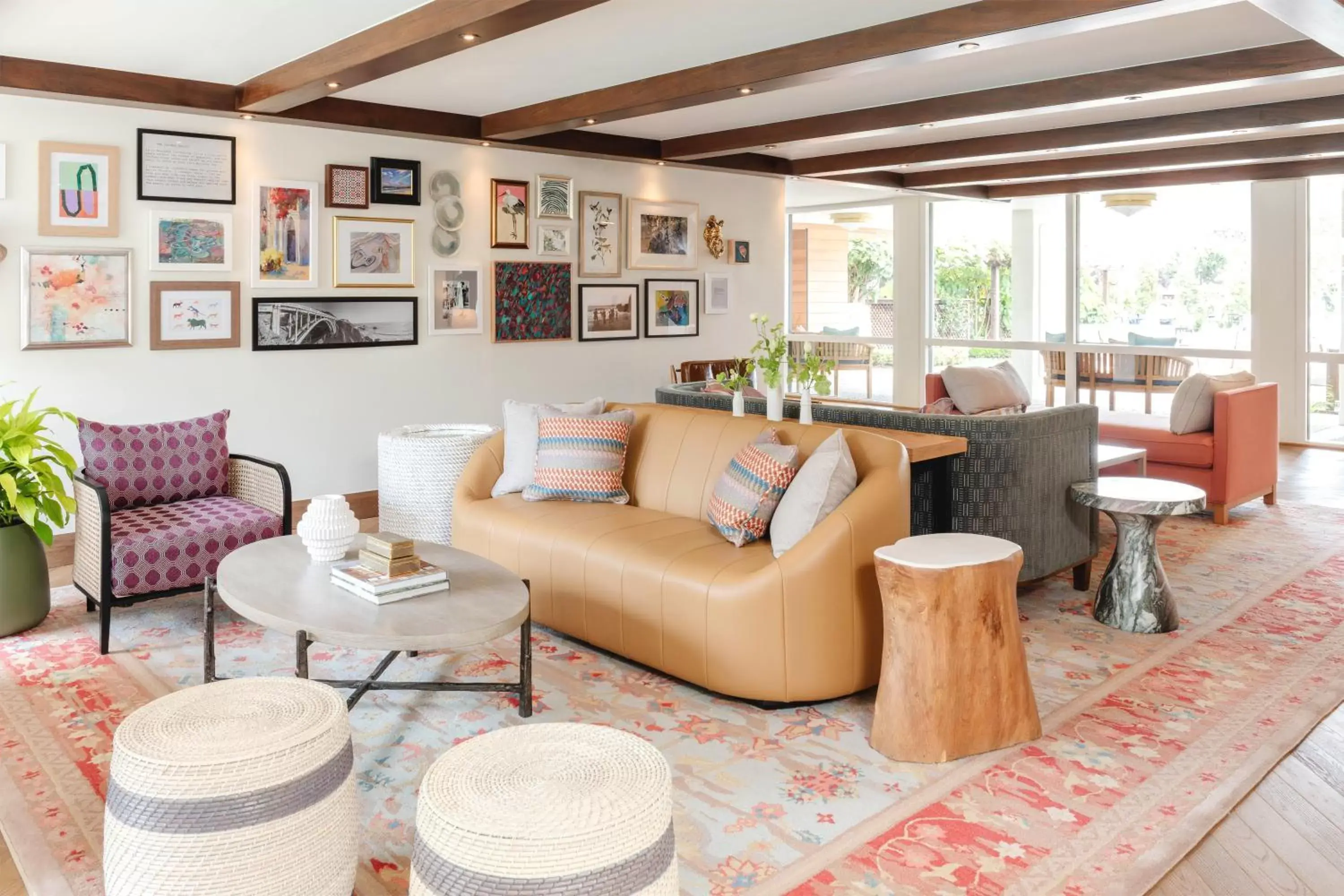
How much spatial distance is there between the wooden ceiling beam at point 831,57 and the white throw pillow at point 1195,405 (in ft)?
9.52

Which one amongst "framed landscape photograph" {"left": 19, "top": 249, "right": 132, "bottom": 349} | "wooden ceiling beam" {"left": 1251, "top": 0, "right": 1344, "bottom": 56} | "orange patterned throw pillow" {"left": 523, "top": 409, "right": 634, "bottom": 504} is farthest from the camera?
"framed landscape photograph" {"left": 19, "top": 249, "right": 132, "bottom": 349}

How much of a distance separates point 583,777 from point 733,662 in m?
1.50

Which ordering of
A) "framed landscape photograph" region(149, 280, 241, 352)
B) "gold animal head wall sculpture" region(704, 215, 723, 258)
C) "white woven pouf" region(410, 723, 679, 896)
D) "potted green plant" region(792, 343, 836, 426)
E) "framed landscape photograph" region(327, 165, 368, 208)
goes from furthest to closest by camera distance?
1. "gold animal head wall sculpture" region(704, 215, 723, 258)
2. "framed landscape photograph" region(327, 165, 368, 208)
3. "framed landscape photograph" region(149, 280, 241, 352)
4. "potted green plant" region(792, 343, 836, 426)
5. "white woven pouf" region(410, 723, 679, 896)

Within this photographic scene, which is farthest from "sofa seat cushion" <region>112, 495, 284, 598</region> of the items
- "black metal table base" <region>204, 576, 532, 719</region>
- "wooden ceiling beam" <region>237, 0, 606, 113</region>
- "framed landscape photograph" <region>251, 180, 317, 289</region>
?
"wooden ceiling beam" <region>237, 0, 606, 113</region>

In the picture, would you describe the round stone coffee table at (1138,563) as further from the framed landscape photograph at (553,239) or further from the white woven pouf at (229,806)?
the framed landscape photograph at (553,239)

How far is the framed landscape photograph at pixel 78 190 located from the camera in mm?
5277

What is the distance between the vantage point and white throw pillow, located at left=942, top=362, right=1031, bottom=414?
628cm

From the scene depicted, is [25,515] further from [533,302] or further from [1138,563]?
[1138,563]

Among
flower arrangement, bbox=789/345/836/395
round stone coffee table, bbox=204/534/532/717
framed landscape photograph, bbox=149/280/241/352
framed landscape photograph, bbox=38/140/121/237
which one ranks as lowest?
round stone coffee table, bbox=204/534/532/717

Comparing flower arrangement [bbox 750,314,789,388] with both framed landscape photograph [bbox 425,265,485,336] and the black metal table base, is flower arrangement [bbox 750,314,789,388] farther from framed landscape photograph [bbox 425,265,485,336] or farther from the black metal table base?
framed landscape photograph [bbox 425,265,485,336]

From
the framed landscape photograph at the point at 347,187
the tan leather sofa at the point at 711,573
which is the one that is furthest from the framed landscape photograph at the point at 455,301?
the tan leather sofa at the point at 711,573

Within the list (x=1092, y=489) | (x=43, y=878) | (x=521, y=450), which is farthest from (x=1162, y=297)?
(x=43, y=878)

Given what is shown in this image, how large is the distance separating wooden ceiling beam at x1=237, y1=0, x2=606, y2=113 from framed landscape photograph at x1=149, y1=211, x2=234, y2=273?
25.5 inches

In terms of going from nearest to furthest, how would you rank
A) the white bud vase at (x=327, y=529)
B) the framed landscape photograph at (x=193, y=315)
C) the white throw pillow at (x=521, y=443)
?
1. the white bud vase at (x=327, y=529)
2. the white throw pillow at (x=521, y=443)
3. the framed landscape photograph at (x=193, y=315)
